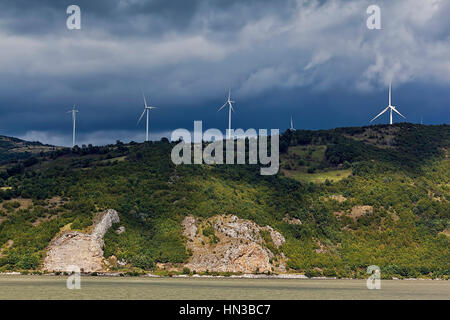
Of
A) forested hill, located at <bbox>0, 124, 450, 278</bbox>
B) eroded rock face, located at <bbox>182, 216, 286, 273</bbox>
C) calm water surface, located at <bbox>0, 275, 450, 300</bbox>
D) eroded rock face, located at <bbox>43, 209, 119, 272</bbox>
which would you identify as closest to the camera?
calm water surface, located at <bbox>0, 275, 450, 300</bbox>

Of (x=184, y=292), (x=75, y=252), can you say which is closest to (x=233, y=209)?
(x=75, y=252)

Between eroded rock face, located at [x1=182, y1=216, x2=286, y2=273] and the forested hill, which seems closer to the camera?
eroded rock face, located at [x1=182, y1=216, x2=286, y2=273]

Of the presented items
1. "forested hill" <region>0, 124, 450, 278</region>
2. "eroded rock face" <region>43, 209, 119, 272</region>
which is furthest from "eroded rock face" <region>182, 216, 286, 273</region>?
"eroded rock face" <region>43, 209, 119, 272</region>

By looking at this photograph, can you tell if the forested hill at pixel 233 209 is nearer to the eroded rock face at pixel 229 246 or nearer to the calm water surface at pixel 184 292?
the eroded rock face at pixel 229 246

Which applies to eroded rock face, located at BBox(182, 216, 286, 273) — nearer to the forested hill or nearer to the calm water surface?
the forested hill

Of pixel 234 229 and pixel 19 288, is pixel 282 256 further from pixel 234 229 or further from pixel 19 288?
pixel 19 288

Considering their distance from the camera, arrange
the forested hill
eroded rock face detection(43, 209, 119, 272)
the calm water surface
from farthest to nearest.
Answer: the forested hill, eroded rock face detection(43, 209, 119, 272), the calm water surface

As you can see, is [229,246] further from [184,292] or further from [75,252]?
[184,292]

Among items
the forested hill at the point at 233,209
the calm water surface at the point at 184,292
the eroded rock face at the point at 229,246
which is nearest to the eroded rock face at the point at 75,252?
the forested hill at the point at 233,209
